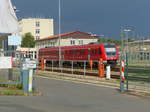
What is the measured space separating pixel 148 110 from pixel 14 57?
7056mm

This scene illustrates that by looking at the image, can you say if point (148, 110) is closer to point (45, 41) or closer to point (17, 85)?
point (17, 85)

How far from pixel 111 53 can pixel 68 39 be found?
67905 mm

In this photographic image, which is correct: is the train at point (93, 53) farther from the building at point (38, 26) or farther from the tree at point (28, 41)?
the building at point (38, 26)

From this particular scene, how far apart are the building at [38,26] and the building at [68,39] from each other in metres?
20.5

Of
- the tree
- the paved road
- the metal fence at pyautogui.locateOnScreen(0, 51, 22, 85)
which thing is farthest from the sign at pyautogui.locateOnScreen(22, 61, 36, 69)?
the tree

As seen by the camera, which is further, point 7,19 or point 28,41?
point 28,41

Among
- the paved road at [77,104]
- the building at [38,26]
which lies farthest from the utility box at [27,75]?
the building at [38,26]

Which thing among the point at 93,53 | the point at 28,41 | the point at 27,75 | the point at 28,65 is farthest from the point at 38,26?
the point at 27,75

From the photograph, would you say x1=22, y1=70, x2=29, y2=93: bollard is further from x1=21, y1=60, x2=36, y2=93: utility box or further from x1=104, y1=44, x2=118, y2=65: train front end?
x1=104, y1=44, x2=118, y2=65: train front end

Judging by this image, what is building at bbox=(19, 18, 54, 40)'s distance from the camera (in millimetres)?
141000

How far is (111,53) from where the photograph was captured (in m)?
43.9

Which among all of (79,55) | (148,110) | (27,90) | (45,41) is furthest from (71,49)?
(45,41)

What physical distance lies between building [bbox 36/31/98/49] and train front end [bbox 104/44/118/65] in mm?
62840

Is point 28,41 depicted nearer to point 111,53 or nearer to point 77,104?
point 111,53
